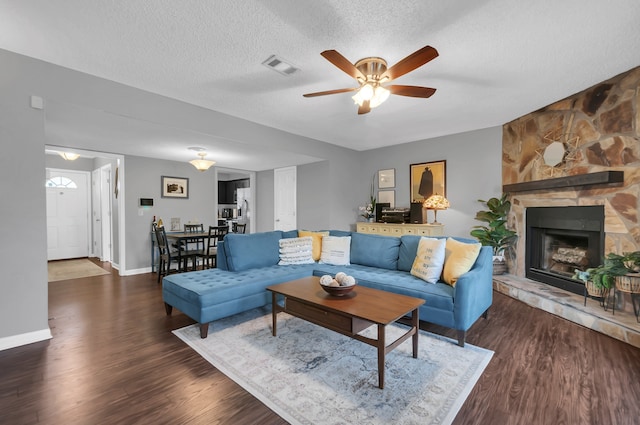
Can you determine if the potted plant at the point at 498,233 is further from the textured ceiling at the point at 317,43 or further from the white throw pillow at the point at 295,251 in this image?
the white throw pillow at the point at 295,251

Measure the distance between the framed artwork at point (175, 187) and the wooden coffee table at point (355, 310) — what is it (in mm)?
4408

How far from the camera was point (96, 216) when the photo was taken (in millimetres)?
7156

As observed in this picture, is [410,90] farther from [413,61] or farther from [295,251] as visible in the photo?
[295,251]

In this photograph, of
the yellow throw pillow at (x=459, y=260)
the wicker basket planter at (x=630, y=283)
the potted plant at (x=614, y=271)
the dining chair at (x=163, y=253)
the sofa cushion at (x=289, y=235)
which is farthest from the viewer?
the dining chair at (x=163, y=253)

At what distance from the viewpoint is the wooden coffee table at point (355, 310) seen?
1.97 meters

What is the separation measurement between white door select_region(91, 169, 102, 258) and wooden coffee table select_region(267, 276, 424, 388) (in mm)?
6596

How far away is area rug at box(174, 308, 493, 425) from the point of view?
1722 mm

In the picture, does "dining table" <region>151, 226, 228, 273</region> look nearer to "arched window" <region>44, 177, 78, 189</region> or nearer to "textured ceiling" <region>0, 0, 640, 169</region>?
"textured ceiling" <region>0, 0, 640, 169</region>

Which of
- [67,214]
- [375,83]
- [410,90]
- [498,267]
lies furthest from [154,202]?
[498,267]

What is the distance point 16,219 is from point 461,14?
399 cm

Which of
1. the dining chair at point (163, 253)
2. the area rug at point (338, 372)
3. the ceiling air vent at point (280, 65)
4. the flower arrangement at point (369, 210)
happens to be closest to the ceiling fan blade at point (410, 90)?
the ceiling air vent at point (280, 65)

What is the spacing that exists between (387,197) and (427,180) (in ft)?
2.91

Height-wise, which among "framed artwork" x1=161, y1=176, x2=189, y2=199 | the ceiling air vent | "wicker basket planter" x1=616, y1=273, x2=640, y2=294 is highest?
the ceiling air vent

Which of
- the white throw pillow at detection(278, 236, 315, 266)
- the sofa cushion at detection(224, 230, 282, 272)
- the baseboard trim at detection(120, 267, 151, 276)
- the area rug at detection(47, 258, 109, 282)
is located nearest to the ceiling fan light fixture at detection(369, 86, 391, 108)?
the white throw pillow at detection(278, 236, 315, 266)
